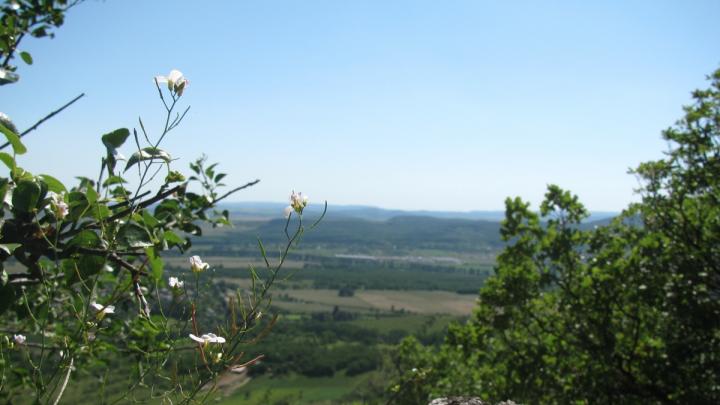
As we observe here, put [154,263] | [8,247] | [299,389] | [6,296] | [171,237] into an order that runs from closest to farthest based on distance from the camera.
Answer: [8,247]
[6,296]
[154,263]
[171,237]
[299,389]

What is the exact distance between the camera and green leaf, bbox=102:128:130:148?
1.74 meters

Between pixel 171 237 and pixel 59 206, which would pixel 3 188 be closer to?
pixel 59 206

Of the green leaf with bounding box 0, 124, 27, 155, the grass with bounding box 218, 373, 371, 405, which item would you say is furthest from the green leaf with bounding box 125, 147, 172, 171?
the grass with bounding box 218, 373, 371, 405

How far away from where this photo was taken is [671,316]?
23.0ft

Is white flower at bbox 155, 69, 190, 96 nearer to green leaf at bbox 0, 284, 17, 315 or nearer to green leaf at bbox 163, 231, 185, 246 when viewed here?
green leaf at bbox 163, 231, 185, 246

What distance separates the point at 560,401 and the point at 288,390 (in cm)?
7881

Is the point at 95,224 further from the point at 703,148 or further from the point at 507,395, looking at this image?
the point at 703,148

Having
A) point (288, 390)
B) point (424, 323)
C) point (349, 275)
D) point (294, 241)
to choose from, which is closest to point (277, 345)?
point (288, 390)

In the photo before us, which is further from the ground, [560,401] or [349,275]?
[560,401]

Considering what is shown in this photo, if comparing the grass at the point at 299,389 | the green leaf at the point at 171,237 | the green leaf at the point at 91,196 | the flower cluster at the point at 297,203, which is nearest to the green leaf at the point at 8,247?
the green leaf at the point at 91,196

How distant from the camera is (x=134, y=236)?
174 cm

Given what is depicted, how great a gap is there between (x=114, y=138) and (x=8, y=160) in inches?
13.3

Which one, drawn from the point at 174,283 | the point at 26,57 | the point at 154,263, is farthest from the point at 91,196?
the point at 26,57

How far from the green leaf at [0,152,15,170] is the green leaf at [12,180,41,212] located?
92 mm
